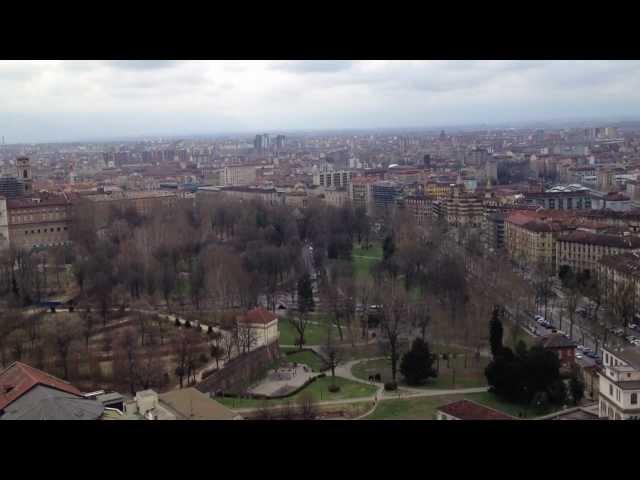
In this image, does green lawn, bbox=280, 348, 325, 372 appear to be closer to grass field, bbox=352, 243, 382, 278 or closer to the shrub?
the shrub

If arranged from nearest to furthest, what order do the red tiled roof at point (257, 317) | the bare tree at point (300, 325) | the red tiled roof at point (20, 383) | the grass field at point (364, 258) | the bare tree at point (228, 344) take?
1. the red tiled roof at point (20, 383)
2. the bare tree at point (228, 344)
3. the red tiled roof at point (257, 317)
4. the bare tree at point (300, 325)
5. the grass field at point (364, 258)

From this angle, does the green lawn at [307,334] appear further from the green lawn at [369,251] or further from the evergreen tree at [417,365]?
the green lawn at [369,251]

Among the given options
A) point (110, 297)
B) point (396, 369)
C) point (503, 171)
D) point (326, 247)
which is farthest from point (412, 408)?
point (503, 171)

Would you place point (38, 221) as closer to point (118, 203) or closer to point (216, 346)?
point (118, 203)

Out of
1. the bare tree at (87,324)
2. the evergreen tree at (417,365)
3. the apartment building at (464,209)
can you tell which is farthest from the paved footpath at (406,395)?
the apartment building at (464,209)

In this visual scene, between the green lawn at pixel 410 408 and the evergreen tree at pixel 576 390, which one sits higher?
the evergreen tree at pixel 576 390

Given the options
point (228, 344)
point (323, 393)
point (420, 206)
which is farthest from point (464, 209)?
point (323, 393)
